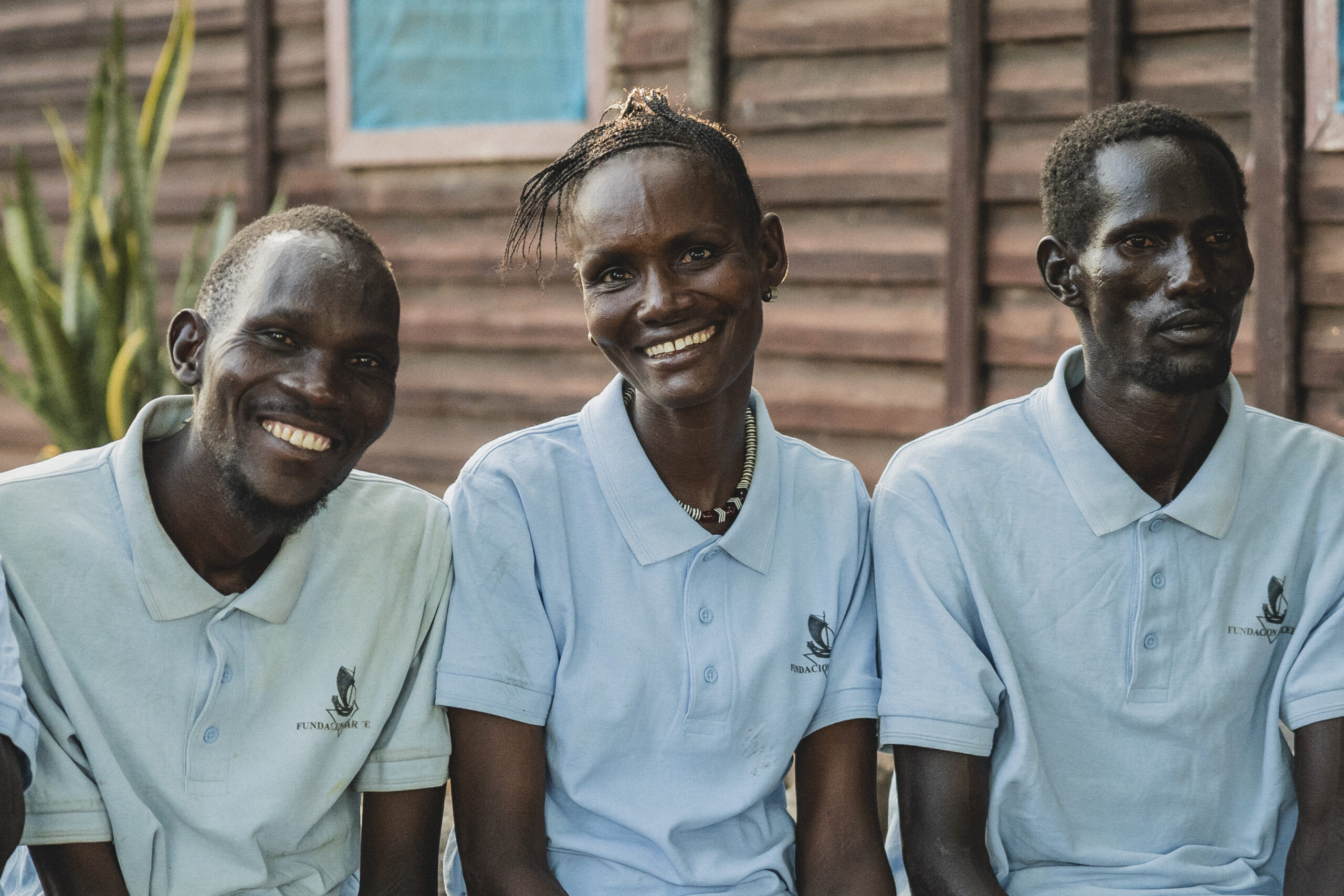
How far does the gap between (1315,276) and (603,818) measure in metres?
2.70

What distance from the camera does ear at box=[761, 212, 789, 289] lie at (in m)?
2.24

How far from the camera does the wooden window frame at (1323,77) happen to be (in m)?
3.49

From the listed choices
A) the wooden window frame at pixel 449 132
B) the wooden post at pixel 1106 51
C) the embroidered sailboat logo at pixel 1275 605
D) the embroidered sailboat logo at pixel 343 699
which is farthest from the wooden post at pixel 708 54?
the embroidered sailboat logo at pixel 343 699

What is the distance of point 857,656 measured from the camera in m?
2.17

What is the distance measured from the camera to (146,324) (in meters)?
4.38

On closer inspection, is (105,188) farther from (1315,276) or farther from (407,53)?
(1315,276)

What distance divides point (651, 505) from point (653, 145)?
0.59 metres

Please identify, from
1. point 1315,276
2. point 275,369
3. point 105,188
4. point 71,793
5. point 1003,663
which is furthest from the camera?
point 105,188

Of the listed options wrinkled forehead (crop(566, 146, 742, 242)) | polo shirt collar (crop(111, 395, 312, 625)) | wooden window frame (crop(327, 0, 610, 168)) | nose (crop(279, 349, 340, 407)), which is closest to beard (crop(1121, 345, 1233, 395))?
wrinkled forehead (crop(566, 146, 742, 242))

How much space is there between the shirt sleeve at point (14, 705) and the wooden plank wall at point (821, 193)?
3.03 metres

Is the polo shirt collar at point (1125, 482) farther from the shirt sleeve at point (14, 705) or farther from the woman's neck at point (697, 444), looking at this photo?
the shirt sleeve at point (14, 705)

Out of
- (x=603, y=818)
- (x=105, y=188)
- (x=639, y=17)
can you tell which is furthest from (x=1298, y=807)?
(x=105, y=188)

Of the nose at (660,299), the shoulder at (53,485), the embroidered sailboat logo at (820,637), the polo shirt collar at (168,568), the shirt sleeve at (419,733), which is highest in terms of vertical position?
the nose at (660,299)

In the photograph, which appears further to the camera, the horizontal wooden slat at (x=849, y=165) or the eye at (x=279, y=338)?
the horizontal wooden slat at (x=849, y=165)
